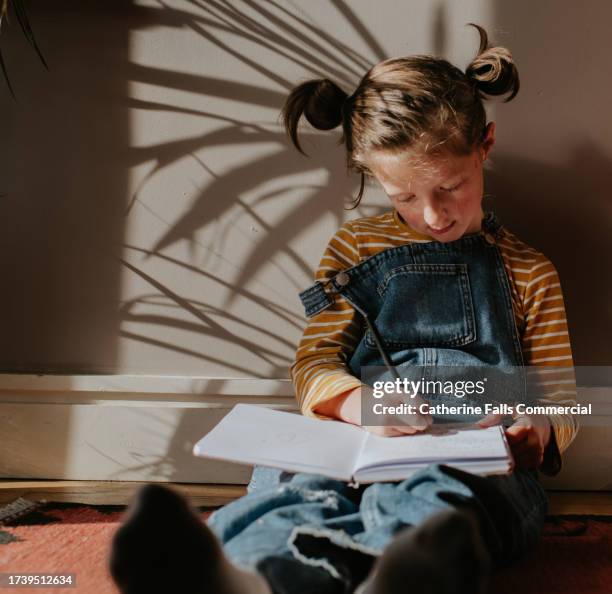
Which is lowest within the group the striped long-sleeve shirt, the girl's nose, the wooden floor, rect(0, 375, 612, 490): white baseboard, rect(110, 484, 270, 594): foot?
the wooden floor

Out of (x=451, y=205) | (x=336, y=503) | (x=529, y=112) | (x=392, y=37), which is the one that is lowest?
(x=336, y=503)

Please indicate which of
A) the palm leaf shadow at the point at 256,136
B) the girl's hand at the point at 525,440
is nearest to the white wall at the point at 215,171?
the palm leaf shadow at the point at 256,136

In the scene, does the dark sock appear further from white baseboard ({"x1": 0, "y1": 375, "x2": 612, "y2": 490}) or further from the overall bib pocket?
white baseboard ({"x1": 0, "y1": 375, "x2": 612, "y2": 490})

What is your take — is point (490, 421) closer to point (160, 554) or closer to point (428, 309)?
point (428, 309)

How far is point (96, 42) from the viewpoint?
47.4 inches

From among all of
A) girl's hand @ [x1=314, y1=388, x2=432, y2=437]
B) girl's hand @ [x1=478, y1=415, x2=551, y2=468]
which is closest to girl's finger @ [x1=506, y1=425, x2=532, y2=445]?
girl's hand @ [x1=478, y1=415, x2=551, y2=468]

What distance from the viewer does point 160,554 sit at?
0.53m

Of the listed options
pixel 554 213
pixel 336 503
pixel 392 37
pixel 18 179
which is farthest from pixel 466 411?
pixel 18 179

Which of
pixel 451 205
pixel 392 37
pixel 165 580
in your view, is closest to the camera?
pixel 165 580

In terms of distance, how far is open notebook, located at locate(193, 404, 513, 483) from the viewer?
28.6 inches

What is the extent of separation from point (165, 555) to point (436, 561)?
21 cm

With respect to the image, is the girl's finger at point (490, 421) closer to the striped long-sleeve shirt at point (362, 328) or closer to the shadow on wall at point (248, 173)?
the striped long-sleeve shirt at point (362, 328)

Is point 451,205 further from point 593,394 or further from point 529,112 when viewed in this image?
point 593,394

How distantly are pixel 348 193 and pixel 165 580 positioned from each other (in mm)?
818
